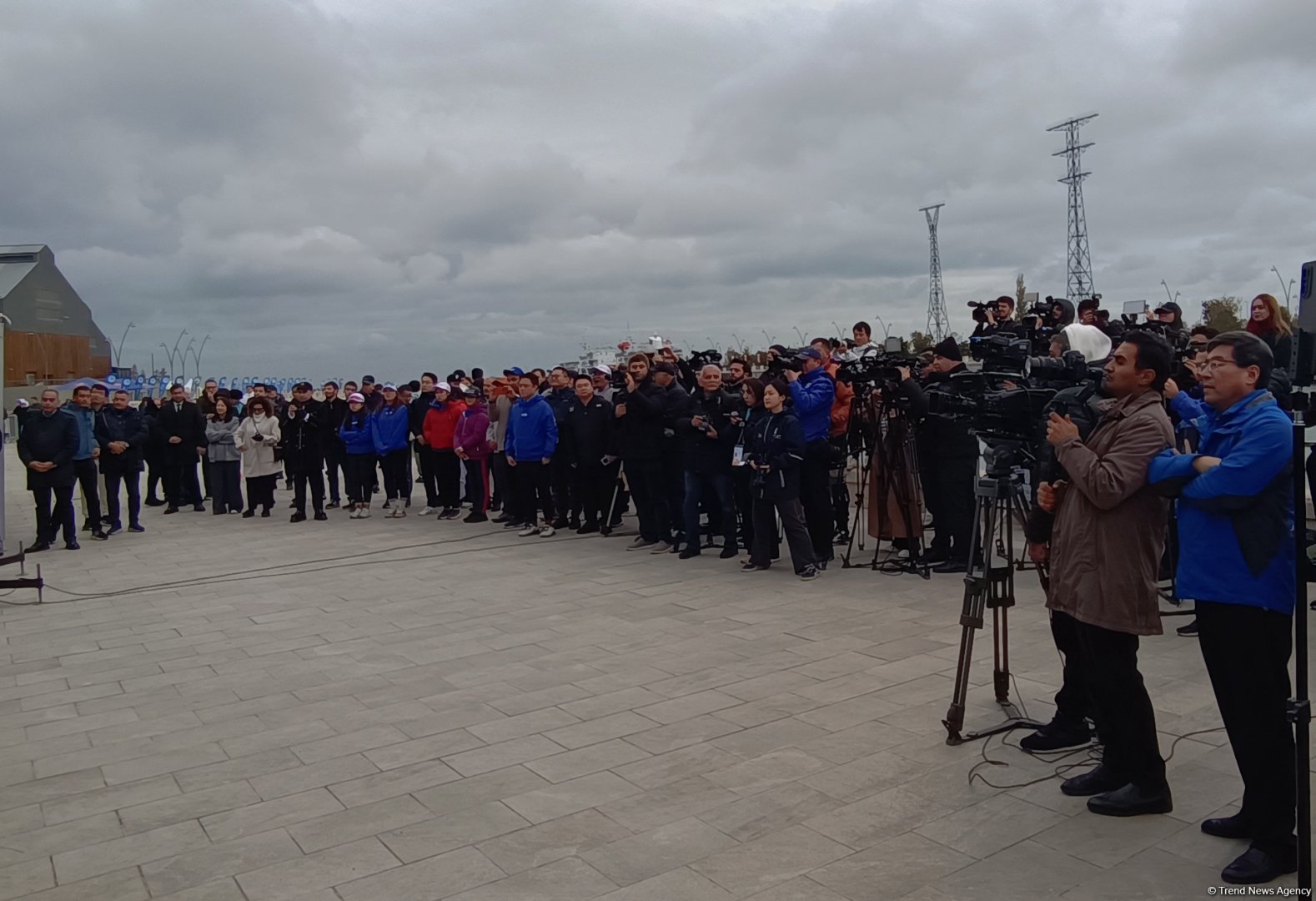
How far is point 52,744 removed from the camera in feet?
17.1

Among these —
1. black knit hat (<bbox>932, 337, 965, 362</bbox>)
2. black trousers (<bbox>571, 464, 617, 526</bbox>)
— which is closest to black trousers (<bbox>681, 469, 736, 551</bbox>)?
black trousers (<bbox>571, 464, 617, 526</bbox>)

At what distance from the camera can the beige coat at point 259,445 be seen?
14.9 metres

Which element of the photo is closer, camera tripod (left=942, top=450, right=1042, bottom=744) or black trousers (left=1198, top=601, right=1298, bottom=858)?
black trousers (left=1198, top=601, right=1298, bottom=858)

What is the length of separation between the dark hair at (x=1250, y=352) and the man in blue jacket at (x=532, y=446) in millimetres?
8970

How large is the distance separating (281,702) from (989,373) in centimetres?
431

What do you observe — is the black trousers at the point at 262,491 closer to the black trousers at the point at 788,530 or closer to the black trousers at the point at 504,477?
the black trousers at the point at 504,477

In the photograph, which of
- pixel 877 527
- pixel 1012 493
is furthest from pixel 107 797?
pixel 877 527

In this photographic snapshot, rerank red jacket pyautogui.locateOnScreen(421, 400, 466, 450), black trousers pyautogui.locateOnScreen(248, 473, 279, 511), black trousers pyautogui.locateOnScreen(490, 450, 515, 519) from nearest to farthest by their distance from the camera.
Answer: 1. black trousers pyautogui.locateOnScreen(490, 450, 515, 519)
2. red jacket pyautogui.locateOnScreen(421, 400, 466, 450)
3. black trousers pyautogui.locateOnScreen(248, 473, 279, 511)

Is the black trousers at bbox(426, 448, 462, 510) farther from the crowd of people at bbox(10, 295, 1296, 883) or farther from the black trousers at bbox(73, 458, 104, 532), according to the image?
the black trousers at bbox(73, 458, 104, 532)

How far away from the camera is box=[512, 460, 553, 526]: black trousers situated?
12102 mm

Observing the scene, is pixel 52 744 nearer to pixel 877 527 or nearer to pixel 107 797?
pixel 107 797

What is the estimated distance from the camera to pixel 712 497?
10.5 metres

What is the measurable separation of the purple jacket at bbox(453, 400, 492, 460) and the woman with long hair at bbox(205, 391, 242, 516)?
428cm

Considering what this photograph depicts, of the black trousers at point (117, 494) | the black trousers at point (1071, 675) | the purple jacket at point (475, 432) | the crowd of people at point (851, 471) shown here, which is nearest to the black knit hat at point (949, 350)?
the crowd of people at point (851, 471)
